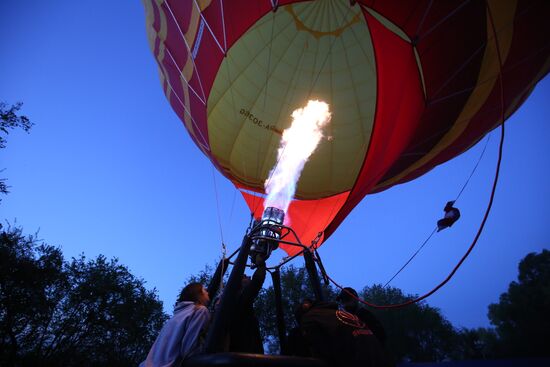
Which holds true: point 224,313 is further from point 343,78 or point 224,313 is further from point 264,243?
point 343,78

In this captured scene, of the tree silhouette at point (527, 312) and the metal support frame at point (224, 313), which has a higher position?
the tree silhouette at point (527, 312)

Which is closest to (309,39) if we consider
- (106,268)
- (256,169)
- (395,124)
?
(395,124)

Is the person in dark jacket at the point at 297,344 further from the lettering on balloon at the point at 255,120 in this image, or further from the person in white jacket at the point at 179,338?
the lettering on balloon at the point at 255,120

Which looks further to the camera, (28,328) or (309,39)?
(28,328)

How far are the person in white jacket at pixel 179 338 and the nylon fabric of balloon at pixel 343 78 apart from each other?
3.32 metres

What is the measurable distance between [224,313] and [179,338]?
37cm

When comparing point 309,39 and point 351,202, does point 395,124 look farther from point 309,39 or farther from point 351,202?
point 309,39

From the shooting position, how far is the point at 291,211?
22.4 ft

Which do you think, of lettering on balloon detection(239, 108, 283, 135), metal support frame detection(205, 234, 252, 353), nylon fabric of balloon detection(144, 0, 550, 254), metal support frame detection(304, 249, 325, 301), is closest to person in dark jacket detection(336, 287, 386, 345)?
metal support frame detection(304, 249, 325, 301)

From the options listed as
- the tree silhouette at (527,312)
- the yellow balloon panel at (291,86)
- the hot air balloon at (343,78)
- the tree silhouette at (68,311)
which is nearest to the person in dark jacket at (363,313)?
the hot air balloon at (343,78)

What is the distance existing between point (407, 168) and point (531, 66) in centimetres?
253

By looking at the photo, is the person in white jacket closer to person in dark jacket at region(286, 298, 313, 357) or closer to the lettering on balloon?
person in dark jacket at region(286, 298, 313, 357)

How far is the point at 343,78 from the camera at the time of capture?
5.86 meters

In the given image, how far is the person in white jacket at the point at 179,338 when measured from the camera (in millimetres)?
2001
